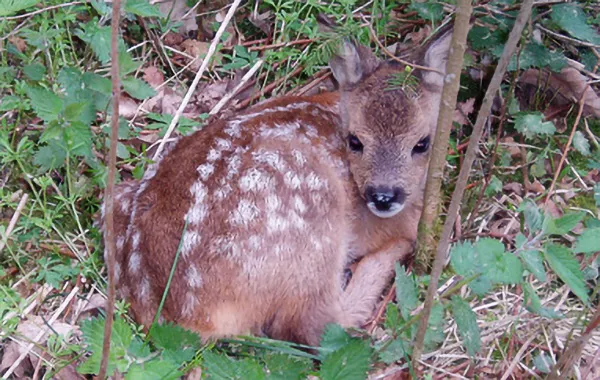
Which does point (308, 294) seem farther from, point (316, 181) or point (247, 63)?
point (247, 63)

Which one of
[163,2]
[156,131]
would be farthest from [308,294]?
[163,2]

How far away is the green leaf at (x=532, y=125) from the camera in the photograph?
3.84 meters

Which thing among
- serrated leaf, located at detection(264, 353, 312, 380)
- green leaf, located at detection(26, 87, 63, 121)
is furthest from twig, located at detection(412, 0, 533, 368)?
green leaf, located at detection(26, 87, 63, 121)

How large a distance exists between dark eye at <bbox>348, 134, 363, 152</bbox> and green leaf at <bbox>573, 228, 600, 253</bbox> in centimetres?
138

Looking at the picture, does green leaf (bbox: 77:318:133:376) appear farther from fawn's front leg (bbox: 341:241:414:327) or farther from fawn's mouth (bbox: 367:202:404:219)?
fawn's mouth (bbox: 367:202:404:219)

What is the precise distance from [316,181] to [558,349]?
1.33m

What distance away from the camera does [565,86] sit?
13.4ft

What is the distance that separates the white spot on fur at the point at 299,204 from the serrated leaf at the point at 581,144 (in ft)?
5.33

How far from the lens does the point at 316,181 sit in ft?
11.2

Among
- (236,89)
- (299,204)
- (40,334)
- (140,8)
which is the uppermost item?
(140,8)

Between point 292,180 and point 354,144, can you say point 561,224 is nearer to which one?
point 292,180

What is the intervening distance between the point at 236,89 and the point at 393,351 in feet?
7.38

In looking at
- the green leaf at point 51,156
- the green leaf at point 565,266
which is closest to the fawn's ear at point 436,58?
the green leaf at point 565,266

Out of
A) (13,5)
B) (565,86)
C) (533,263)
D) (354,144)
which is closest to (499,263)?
(533,263)
